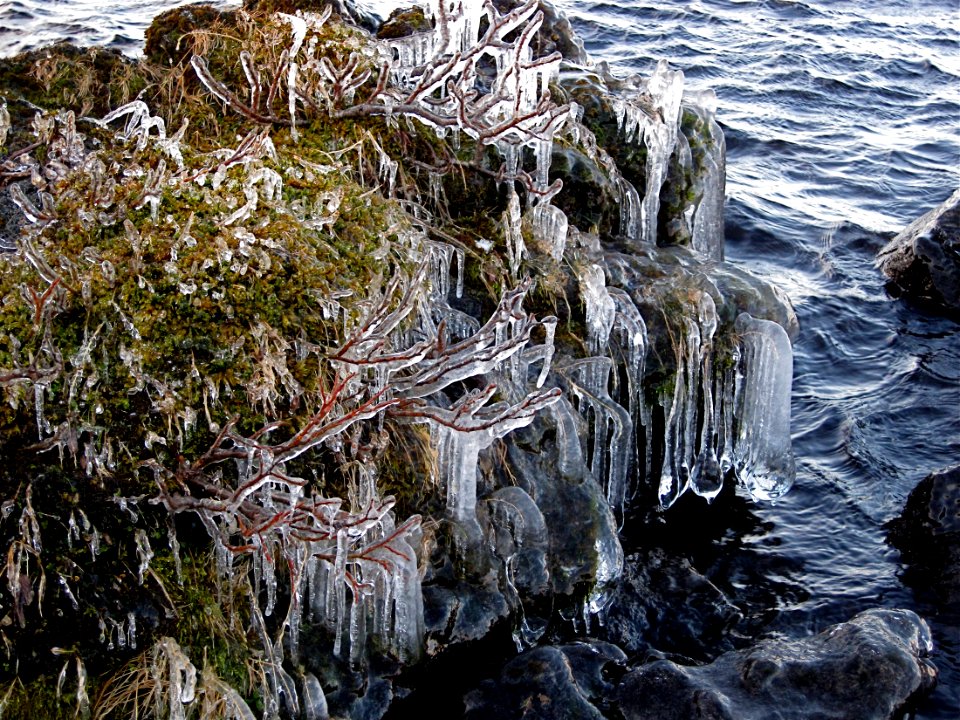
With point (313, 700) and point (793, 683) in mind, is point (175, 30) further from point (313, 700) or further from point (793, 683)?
point (793, 683)

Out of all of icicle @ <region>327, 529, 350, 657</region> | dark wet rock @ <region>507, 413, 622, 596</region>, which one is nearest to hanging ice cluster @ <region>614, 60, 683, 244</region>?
dark wet rock @ <region>507, 413, 622, 596</region>

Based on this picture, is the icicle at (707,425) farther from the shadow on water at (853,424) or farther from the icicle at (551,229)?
the icicle at (551,229)

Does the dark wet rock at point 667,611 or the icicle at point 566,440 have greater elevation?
the icicle at point 566,440

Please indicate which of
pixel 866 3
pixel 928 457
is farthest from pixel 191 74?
pixel 866 3

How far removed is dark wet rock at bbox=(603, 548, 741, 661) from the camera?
20.7ft

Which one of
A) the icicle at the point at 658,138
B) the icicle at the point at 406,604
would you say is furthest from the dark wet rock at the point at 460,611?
the icicle at the point at 658,138

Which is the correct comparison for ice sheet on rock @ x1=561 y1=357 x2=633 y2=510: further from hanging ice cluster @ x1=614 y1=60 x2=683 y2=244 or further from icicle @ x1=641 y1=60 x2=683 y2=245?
icicle @ x1=641 y1=60 x2=683 y2=245

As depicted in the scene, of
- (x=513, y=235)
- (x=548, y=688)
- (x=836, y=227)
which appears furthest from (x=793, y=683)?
(x=836, y=227)

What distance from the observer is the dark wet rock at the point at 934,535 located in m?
6.92

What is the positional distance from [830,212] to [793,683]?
7.99 metres

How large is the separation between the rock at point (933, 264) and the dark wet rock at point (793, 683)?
5.64 m

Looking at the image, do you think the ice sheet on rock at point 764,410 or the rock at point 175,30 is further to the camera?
the rock at point 175,30

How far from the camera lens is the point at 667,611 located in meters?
6.53

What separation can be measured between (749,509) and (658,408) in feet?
3.88
